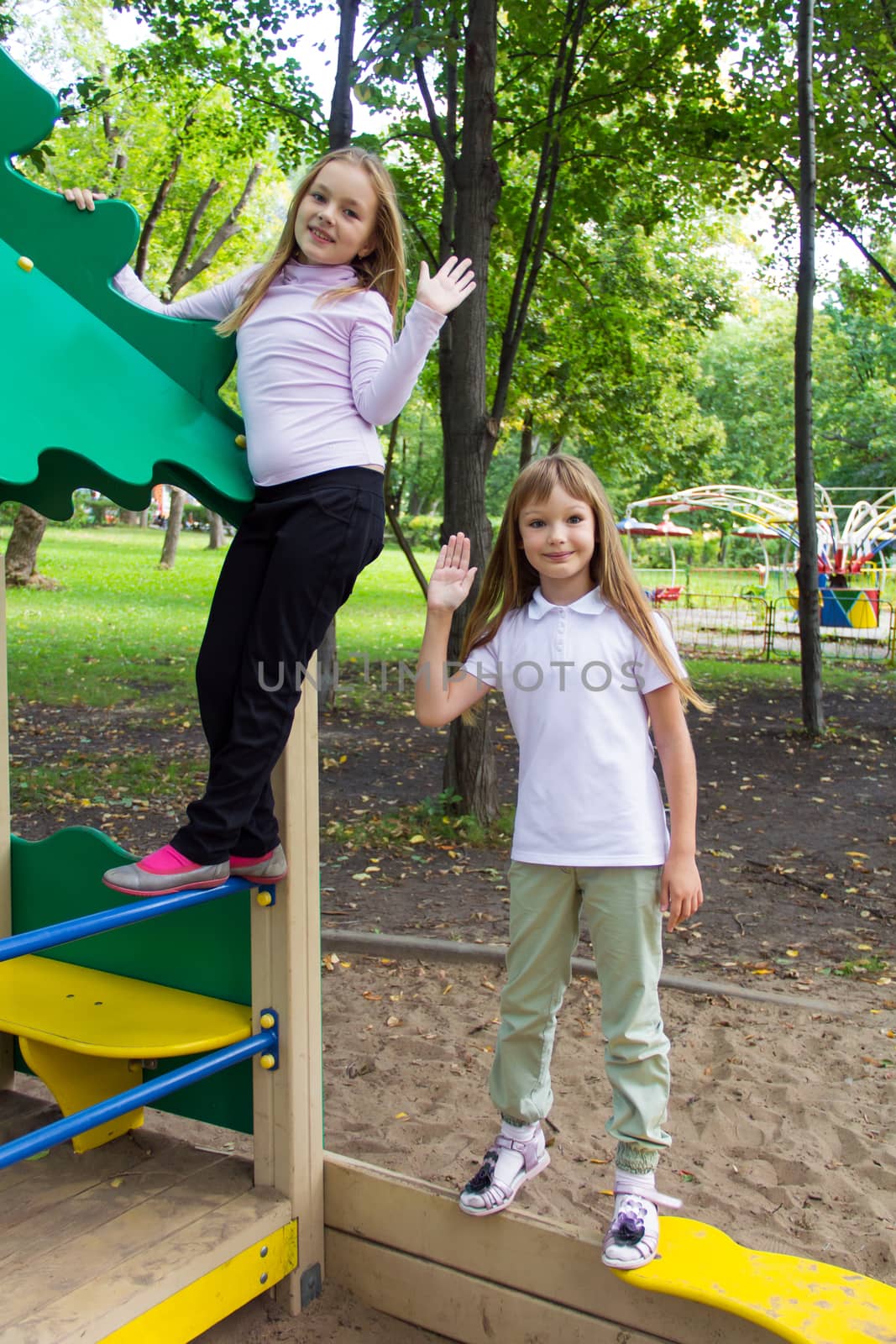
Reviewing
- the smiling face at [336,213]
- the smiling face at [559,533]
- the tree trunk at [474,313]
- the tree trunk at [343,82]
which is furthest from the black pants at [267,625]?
the tree trunk at [343,82]

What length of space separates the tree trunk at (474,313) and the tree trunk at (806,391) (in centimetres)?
349

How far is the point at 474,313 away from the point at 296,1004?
4.20 meters

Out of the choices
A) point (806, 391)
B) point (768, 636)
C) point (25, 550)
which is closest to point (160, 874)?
point (806, 391)

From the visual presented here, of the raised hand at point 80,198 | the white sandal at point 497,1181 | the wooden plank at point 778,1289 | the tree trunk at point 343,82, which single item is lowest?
the wooden plank at point 778,1289

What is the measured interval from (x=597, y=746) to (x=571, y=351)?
1069 cm

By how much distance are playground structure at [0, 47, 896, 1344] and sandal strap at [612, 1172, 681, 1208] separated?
0.07m

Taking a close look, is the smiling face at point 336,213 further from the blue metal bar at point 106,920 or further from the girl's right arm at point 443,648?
the blue metal bar at point 106,920

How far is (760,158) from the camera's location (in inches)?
349

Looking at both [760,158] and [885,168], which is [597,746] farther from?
[885,168]

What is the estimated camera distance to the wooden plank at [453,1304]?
2.18 meters

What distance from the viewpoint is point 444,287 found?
6.41 feet

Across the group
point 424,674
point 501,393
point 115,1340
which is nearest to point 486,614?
point 424,674

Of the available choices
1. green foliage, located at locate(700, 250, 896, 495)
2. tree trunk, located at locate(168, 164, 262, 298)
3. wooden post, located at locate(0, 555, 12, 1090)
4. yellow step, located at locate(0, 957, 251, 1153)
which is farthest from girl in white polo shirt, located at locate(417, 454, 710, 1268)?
green foliage, located at locate(700, 250, 896, 495)

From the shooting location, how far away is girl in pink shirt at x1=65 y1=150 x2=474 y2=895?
6.65 ft
